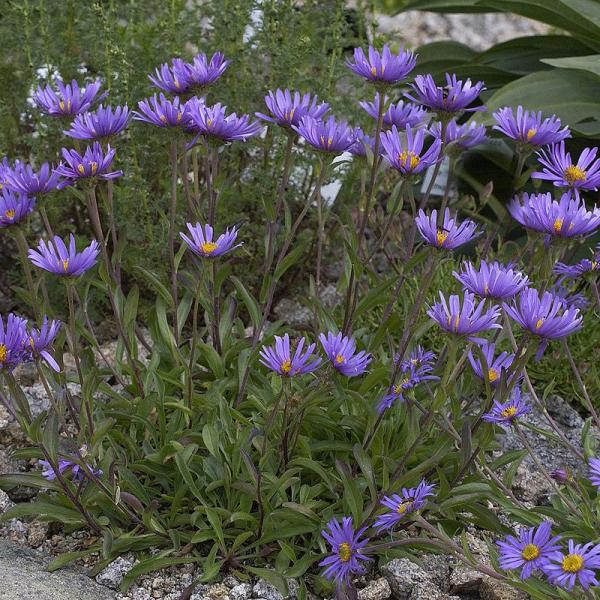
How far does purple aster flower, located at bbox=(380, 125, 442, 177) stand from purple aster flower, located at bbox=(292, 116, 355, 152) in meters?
0.10

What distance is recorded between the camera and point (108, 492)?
235cm

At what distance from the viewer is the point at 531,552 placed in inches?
78.5

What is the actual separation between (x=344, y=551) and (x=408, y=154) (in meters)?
0.91

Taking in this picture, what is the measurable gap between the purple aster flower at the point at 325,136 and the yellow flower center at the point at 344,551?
93 cm

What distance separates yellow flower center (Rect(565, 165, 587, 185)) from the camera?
237 cm

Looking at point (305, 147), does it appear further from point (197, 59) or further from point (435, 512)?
point (435, 512)

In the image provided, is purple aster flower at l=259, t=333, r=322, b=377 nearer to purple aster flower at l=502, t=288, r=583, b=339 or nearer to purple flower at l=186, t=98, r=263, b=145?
purple aster flower at l=502, t=288, r=583, b=339

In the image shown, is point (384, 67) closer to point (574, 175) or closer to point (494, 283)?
point (574, 175)

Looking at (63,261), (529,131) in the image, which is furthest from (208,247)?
(529,131)

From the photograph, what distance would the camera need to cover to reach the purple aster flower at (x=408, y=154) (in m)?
2.34

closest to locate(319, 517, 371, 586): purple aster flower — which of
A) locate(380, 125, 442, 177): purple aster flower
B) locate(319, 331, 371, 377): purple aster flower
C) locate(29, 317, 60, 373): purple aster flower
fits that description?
locate(319, 331, 371, 377): purple aster flower

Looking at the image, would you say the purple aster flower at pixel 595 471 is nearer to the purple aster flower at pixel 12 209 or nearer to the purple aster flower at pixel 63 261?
the purple aster flower at pixel 63 261

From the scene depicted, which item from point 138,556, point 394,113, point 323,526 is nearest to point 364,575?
point 323,526

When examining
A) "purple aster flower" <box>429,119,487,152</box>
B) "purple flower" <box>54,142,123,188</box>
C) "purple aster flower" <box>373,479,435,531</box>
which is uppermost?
"purple flower" <box>54,142,123,188</box>
